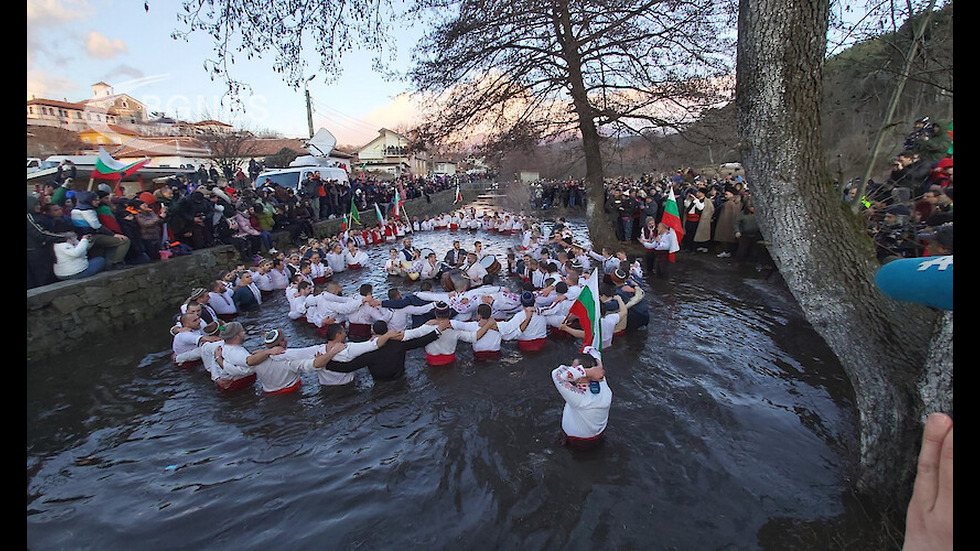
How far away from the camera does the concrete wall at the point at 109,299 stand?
7.82 meters

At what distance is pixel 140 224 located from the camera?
33.3 ft

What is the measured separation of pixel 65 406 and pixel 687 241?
15.0m

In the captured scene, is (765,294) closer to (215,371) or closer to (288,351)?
(288,351)

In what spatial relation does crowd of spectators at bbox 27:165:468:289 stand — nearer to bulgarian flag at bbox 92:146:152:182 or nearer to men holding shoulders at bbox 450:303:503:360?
bulgarian flag at bbox 92:146:152:182

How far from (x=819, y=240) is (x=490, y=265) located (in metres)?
9.40

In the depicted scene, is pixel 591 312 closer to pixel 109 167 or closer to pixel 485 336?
pixel 485 336

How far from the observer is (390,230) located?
803 inches

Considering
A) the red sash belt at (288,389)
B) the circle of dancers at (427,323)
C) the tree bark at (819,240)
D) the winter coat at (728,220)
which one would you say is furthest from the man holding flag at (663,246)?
the red sash belt at (288,389)

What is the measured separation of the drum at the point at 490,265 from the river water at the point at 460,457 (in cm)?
518

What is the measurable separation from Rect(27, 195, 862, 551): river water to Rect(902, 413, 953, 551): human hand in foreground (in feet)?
10.3

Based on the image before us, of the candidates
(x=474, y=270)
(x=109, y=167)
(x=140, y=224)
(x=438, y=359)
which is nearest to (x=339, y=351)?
(x=438, y=359)

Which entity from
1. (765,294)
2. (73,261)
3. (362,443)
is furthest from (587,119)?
(73,261)

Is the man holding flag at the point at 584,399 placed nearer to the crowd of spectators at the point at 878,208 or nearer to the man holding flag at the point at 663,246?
the crowd of spectators at the point at 878,208

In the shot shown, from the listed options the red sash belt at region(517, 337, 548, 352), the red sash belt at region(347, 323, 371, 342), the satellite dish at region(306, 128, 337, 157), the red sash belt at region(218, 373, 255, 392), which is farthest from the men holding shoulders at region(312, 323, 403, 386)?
the satellite dish at region(306, 128, 337, 157)
